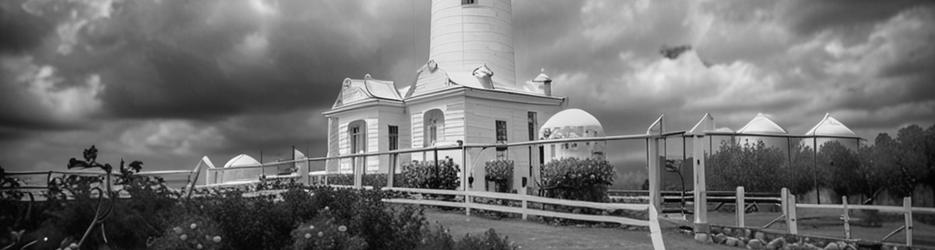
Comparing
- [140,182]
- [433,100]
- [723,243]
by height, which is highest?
[433,100]

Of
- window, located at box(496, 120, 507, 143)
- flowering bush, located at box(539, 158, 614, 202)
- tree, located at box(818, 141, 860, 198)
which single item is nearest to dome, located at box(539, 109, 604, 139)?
window, located at box(496, 120, 507, 143)

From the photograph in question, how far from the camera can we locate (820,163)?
18.7 metres

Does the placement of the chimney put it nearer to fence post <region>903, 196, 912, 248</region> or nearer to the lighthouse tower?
the lighthouse tower

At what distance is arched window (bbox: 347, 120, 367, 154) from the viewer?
25.9 metres

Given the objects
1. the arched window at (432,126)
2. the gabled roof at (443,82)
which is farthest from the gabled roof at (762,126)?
the arched window at (432,126)

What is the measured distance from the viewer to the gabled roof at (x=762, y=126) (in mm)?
25812

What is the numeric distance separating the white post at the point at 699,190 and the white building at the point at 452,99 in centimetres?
1070

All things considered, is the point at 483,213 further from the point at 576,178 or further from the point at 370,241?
the point at 370,241

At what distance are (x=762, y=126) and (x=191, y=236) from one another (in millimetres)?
24289

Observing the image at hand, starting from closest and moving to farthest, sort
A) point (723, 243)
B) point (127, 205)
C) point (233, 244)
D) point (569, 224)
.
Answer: point (127, 205) < point (233, 244) < point (723, 243) < point (569, 224)

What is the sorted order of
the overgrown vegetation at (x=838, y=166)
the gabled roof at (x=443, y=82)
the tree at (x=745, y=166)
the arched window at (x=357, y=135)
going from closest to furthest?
the overgrown vegetation at (x=838, y=166)
the tree at (x=745, y=166)
the gabled roof at (x=443, y=82)
the arched window at (x=357, y=135)

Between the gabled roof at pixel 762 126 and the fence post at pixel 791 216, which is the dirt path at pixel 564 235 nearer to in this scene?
the fence post at pixel 791 216

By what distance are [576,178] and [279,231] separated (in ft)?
28.2

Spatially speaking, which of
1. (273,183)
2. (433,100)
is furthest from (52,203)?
(433,100)
